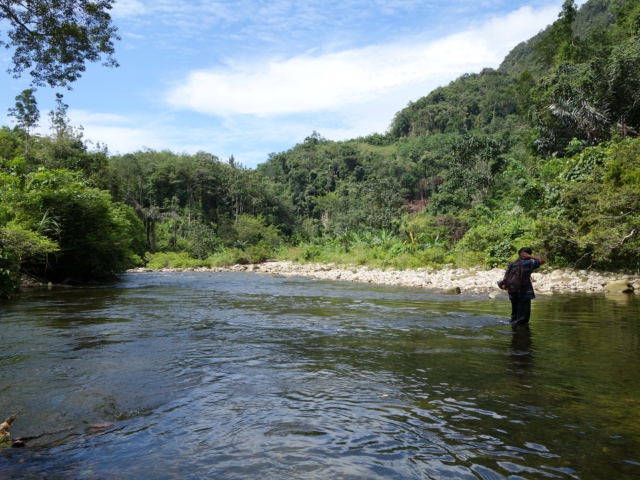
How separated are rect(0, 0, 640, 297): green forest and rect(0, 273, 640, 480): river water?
781cm

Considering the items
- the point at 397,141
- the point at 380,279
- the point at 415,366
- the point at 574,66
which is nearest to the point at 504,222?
the point at 380,279

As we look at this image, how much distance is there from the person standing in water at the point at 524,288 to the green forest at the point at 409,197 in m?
7.88

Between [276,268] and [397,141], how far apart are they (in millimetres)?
60851

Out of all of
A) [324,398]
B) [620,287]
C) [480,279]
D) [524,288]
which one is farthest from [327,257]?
[324,398]

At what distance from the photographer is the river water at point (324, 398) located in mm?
3148

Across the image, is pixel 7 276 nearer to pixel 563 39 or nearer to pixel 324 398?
pixel 324 398

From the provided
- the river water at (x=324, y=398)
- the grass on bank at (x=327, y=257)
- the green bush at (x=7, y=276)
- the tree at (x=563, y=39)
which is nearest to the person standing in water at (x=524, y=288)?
the river water at (x=324, y=398)

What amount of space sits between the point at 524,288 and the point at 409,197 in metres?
52.1

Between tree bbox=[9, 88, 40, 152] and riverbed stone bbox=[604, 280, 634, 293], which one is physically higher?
tree bbox=[9, 88, 40, 152]

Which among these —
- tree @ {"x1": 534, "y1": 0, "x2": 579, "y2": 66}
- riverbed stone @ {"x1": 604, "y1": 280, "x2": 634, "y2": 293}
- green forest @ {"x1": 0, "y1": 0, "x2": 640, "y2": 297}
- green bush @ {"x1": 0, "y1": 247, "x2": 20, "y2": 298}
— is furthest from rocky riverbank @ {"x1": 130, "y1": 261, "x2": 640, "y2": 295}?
tree @ {"x1": 534, "y1": 0, "x2": 579, "y2": 66}

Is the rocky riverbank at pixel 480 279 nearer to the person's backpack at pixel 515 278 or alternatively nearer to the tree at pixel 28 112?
the person's backpack at pixel 515 278

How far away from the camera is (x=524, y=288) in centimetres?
775

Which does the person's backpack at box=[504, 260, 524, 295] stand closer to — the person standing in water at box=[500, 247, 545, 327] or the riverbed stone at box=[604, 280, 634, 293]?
the person standing in water at box=[500, 247, 545, 327]

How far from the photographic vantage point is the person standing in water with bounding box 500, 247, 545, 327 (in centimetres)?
765
